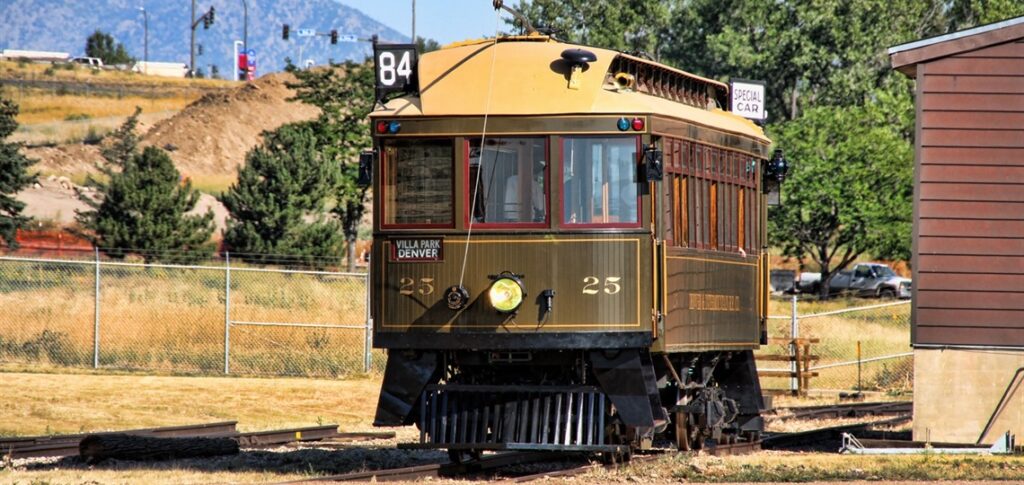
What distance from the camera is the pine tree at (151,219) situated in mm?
42969

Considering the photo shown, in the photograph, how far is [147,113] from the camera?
333 ft

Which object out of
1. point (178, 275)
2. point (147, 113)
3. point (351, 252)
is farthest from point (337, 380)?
point (147, 113)

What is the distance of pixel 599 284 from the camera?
12781 mm

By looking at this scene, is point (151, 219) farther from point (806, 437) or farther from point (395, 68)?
point (395, 68)

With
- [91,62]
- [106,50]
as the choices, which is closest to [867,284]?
[91,62]

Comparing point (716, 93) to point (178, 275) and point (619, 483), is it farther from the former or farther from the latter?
point (178, 275)

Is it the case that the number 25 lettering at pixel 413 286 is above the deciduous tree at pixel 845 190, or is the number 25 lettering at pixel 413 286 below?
below

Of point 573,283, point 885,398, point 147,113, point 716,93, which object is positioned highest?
point 147,113

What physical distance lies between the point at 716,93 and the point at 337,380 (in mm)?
13090

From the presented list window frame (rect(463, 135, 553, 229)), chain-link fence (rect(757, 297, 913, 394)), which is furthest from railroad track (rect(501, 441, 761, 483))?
chain-link fence (rect(757, 297, 913, 394))

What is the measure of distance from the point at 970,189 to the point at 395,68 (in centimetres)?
725

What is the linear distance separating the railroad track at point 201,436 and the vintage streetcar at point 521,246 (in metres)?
4.38

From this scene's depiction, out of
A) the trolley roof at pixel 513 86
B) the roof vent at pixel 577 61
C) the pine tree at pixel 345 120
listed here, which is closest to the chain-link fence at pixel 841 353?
the trolley roof at pixel 513 86

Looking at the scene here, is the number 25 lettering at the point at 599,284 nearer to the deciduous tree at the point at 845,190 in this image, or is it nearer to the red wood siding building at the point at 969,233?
the red wood siding building at the point at 969,233
